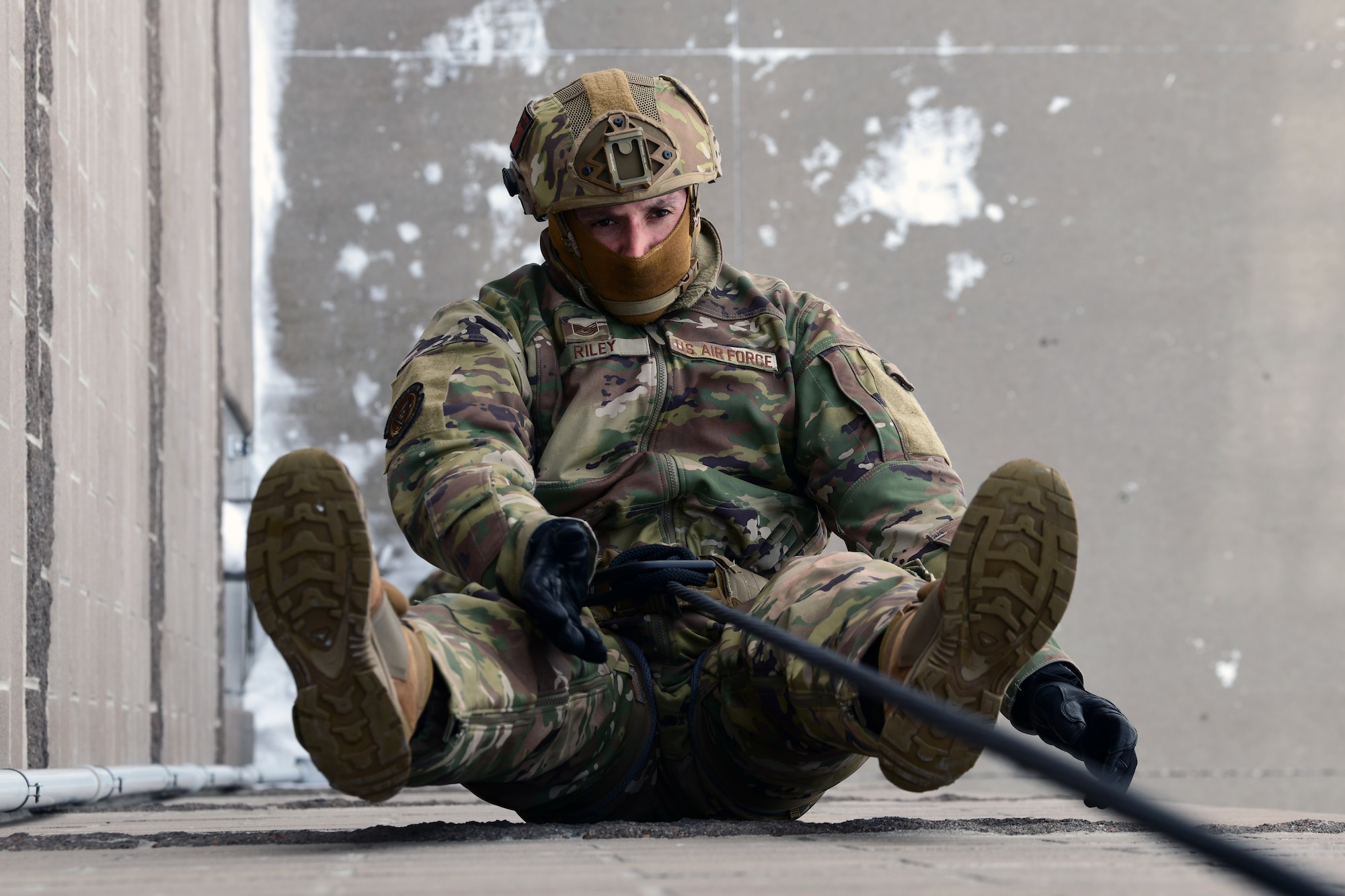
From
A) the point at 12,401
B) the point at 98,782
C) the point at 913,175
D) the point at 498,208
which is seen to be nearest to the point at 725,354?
the point at 12,401

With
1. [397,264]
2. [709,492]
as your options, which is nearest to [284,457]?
[709,492]

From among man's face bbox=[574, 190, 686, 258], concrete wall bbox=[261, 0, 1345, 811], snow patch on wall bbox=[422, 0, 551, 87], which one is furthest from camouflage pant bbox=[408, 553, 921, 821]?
snow patch on wall bbox=[422, 0, 551, 87]

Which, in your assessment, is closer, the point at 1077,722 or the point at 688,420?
the point at 1077,722

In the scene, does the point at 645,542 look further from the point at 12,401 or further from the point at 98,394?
the point at 98,394

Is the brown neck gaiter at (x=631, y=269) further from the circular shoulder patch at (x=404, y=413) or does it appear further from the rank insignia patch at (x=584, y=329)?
the circular shoulder patch at (x=404, y=413)

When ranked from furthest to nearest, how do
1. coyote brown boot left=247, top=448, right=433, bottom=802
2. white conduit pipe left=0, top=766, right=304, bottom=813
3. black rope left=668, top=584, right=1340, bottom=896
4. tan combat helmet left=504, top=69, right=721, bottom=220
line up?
1. tan combat helmet left=504, top=69, right=721, bottom=220
2. white conduit pipe left=0, top=766, right=304, bottom=813
3. coyote brown boot left=247, top=448, right=433, bottom=802
4. black rope left=668, top=584, right=1340, bottom=896

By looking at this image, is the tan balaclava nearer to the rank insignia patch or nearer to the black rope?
the rank insignia patch

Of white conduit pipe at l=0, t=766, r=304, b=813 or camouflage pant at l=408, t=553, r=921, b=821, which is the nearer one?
camouflage pant at l=408, t=553, r=921, b=821

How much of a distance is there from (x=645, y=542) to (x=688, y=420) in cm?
16

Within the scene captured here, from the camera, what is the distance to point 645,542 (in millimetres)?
1447

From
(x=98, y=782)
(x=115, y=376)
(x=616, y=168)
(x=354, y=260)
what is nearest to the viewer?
(x=616, y=168)

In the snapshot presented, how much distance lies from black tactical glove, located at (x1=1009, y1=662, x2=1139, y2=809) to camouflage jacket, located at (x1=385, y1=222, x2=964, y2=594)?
25 centimetres

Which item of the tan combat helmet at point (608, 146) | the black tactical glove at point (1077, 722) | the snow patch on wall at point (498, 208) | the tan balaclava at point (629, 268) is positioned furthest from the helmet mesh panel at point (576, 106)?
the snow patch on wall at point (498, 208)

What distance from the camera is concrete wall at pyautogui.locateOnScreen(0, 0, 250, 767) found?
1.46 metres
